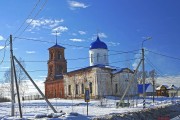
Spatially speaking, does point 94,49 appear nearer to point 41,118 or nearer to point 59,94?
point 59,94

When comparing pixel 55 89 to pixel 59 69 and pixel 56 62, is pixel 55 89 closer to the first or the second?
pixel 59 69

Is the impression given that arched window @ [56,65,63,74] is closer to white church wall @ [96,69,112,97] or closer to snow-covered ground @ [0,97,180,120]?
white church wall @ [96,69,112,97]

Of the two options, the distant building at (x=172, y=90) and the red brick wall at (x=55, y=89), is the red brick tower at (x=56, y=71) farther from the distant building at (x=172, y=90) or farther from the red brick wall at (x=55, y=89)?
the distant building at (x=172, y=90)

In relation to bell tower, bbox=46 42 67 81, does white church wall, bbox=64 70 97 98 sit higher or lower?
lower

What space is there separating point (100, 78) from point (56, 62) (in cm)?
1531

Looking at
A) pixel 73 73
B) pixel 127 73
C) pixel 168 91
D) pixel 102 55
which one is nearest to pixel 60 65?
pixel 73 73

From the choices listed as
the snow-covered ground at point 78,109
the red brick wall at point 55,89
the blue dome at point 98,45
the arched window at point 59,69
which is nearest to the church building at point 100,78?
the blue dome at point 98,45

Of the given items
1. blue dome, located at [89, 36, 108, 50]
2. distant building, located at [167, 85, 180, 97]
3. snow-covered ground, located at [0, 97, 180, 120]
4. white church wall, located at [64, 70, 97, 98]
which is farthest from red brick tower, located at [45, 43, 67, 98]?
distant building, located at [167, 85, 180, 97]

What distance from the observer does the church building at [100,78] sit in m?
58.2

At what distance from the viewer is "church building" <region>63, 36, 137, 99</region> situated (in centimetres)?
5816

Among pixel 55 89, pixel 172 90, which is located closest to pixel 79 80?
pixel 55 89

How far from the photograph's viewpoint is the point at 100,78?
58312 mm

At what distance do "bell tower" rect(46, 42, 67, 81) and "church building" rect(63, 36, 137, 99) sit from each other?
5.93m

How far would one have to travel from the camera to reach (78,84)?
63719 mm
